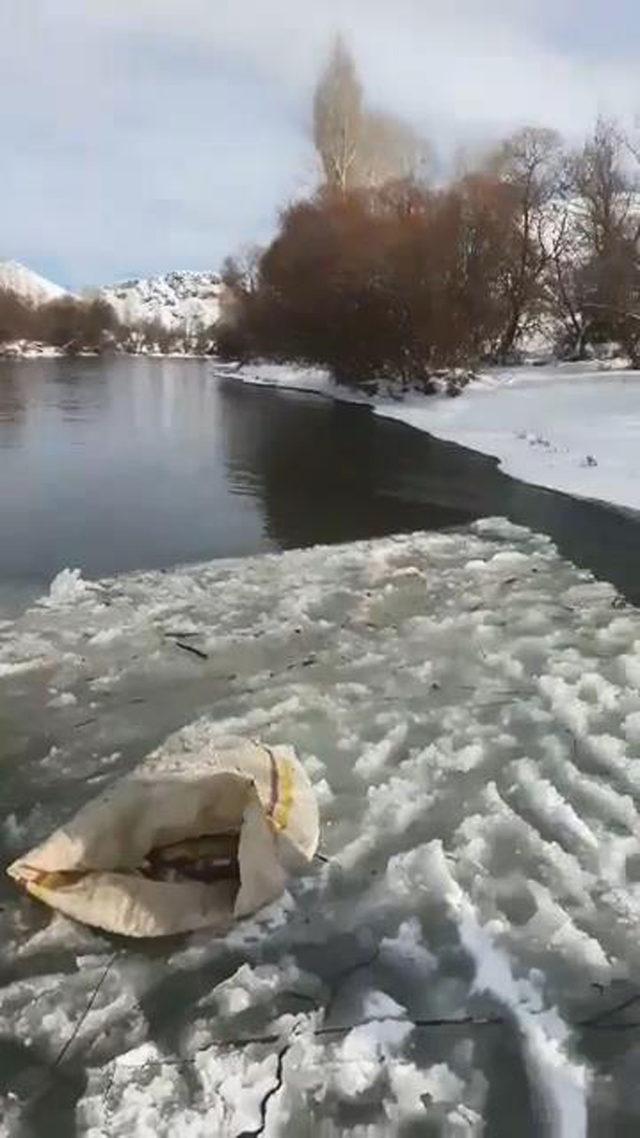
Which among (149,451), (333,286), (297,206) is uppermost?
(297,206)

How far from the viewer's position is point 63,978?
137 inches

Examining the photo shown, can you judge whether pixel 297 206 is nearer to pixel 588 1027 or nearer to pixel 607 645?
pixel 607 645

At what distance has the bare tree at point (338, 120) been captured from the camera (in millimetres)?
46156

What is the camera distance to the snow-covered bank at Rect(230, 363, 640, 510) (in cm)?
1413

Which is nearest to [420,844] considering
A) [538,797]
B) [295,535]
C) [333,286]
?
[538,797]

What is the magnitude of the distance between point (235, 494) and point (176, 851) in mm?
9533

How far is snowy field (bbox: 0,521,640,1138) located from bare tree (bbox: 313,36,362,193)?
143 feet

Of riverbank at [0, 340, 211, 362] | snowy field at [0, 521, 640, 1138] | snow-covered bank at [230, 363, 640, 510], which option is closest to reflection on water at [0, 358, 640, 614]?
snow-covered bank at [230, 363, 640, 510]

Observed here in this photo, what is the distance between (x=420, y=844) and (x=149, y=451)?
1463 cm

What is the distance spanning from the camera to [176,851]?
404 cm

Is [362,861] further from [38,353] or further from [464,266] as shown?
[38,353]

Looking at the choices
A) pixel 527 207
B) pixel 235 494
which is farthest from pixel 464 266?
pixel 235 494

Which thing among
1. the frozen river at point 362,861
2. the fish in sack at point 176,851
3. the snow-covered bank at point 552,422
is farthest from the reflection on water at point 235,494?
the fish in sack at point 176,851

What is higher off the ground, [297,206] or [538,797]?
[297,206]
